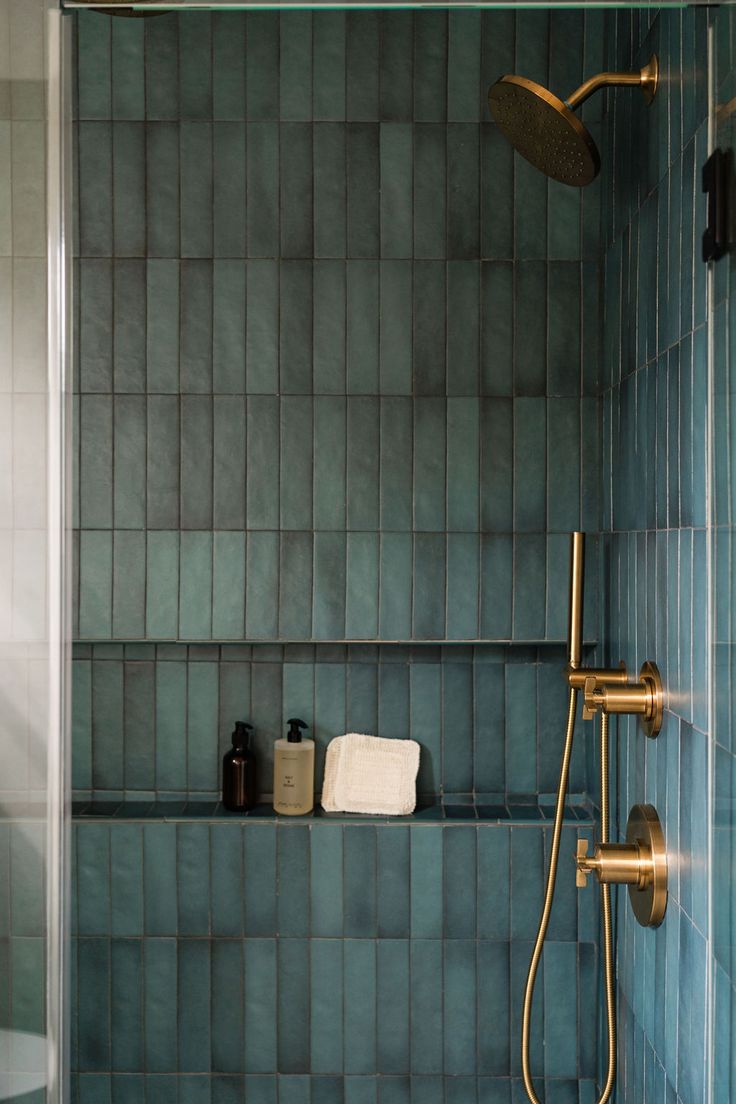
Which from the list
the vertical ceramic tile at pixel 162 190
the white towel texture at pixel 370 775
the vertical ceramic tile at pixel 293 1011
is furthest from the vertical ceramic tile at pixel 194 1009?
the vertical ceramic tile at pixel 162 190

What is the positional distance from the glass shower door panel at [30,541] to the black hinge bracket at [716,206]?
22.8 inches

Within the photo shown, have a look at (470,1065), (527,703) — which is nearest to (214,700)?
(527,703)

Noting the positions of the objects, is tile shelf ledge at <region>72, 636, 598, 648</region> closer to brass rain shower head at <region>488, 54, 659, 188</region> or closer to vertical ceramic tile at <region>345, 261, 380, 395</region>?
vertical ceramic tile at <region>345, 261, 380, 395</region>

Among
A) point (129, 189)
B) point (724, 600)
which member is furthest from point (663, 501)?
point (129, 189)

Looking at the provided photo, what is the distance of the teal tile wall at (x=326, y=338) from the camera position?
167cm

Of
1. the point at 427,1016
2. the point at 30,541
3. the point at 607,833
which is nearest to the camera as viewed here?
the point at 30,541

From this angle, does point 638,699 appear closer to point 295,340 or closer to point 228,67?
point 295,340

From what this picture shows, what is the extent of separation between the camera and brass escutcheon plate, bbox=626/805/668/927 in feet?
3.96

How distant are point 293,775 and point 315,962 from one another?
0.32 m

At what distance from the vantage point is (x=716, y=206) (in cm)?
88

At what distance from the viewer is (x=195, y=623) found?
169 cm

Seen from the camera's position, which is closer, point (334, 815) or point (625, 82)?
point (625, 82)

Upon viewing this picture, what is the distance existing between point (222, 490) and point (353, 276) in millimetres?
440

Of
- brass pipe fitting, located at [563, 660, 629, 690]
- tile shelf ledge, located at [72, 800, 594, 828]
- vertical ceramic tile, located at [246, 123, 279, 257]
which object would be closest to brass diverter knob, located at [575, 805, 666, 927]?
brass pipe fitting, located at [563, 660, 629, 690]
